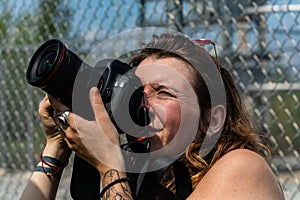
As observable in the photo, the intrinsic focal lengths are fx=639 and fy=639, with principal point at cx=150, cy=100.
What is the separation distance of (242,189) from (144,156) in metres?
0.32

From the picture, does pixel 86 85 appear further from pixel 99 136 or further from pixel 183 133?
pixel 183 133

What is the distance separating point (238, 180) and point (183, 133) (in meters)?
0.23

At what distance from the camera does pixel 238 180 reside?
1.83 m

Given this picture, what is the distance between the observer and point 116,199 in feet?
5.90

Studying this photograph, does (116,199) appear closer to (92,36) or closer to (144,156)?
(144,156)

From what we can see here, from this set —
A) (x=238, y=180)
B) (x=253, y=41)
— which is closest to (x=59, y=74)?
(x=238, y=180)

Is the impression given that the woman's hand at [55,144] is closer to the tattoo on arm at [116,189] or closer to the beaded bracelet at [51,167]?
the beaded bracelet at [51,167]

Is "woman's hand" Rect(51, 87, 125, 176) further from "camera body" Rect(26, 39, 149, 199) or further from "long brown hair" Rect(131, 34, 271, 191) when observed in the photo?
"long brown hair" Rect(131, 34, 271, 191)

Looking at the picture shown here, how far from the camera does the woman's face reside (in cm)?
192

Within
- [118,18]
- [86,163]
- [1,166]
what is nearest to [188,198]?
[86,163]

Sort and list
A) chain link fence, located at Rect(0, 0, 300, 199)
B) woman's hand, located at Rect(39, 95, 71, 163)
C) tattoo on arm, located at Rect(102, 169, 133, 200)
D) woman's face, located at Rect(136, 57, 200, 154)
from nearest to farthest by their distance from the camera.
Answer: tattoo on arm, located at Rect(102, 169, 133, 200), woman's face, located at Rect(136, 57, 200, 154), woman's hand, located at Rect(39, 95, 71, 163), chain link fence, located at Rect(0, 0, 300, 199)

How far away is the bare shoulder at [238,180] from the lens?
1.82 m

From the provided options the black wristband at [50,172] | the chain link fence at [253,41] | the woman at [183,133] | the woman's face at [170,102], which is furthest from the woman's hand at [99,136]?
the chain link fence at [253,41]

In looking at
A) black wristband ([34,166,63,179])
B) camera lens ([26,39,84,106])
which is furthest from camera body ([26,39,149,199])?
black wristband ([34,166,63,179])
